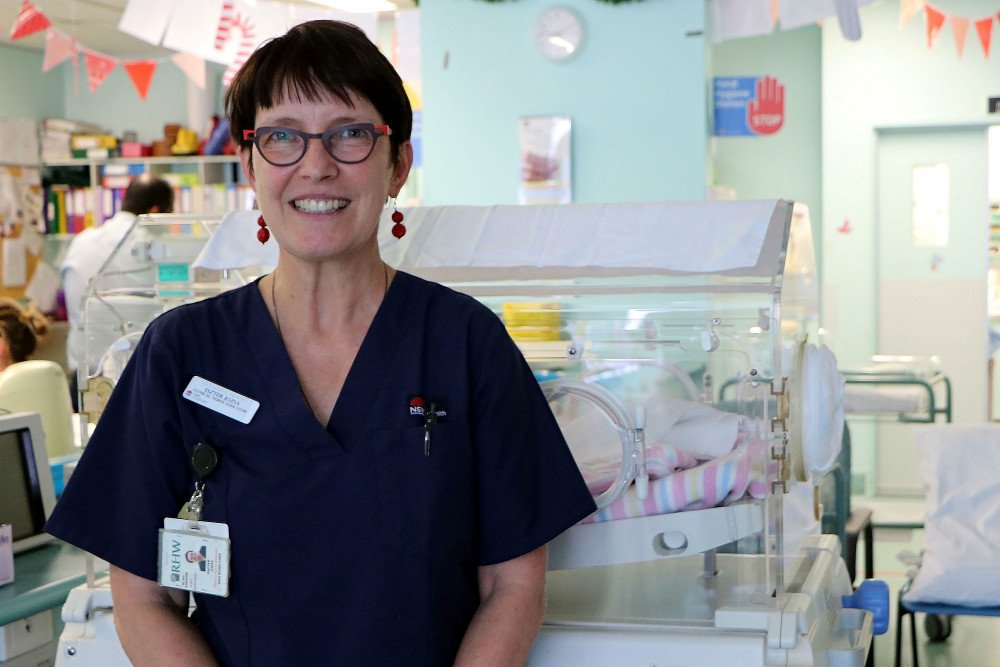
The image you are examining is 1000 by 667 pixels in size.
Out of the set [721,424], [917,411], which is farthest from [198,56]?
[721,424]

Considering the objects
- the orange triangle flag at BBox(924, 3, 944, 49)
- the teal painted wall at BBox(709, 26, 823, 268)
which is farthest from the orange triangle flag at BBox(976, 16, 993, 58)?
the teal painted wall at BBox(709, 26, 823, 268)

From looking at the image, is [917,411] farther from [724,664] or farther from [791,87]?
[724,664]

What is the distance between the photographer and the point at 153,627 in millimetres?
1414

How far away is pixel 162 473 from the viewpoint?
142cm

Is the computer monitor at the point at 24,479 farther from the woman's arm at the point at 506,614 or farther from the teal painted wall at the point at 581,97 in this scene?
the teal painted wall at the point at 581,97

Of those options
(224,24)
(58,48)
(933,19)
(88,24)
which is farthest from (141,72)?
(933,19)

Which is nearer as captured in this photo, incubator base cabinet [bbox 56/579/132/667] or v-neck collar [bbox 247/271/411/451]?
v-neck collar [bbox 247/271/411/451]

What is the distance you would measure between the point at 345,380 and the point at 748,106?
147 inches

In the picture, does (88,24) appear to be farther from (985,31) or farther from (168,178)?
(985,31)

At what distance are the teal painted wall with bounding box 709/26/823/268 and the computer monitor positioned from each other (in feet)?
15.8

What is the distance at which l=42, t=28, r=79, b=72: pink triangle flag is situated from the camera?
5108mm

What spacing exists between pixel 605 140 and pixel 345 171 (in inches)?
140

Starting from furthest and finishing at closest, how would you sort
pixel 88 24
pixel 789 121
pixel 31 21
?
pixel 88 24 < pixel 789 121 < pixel 31 21

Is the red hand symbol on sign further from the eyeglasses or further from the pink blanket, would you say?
the eyeglasses
